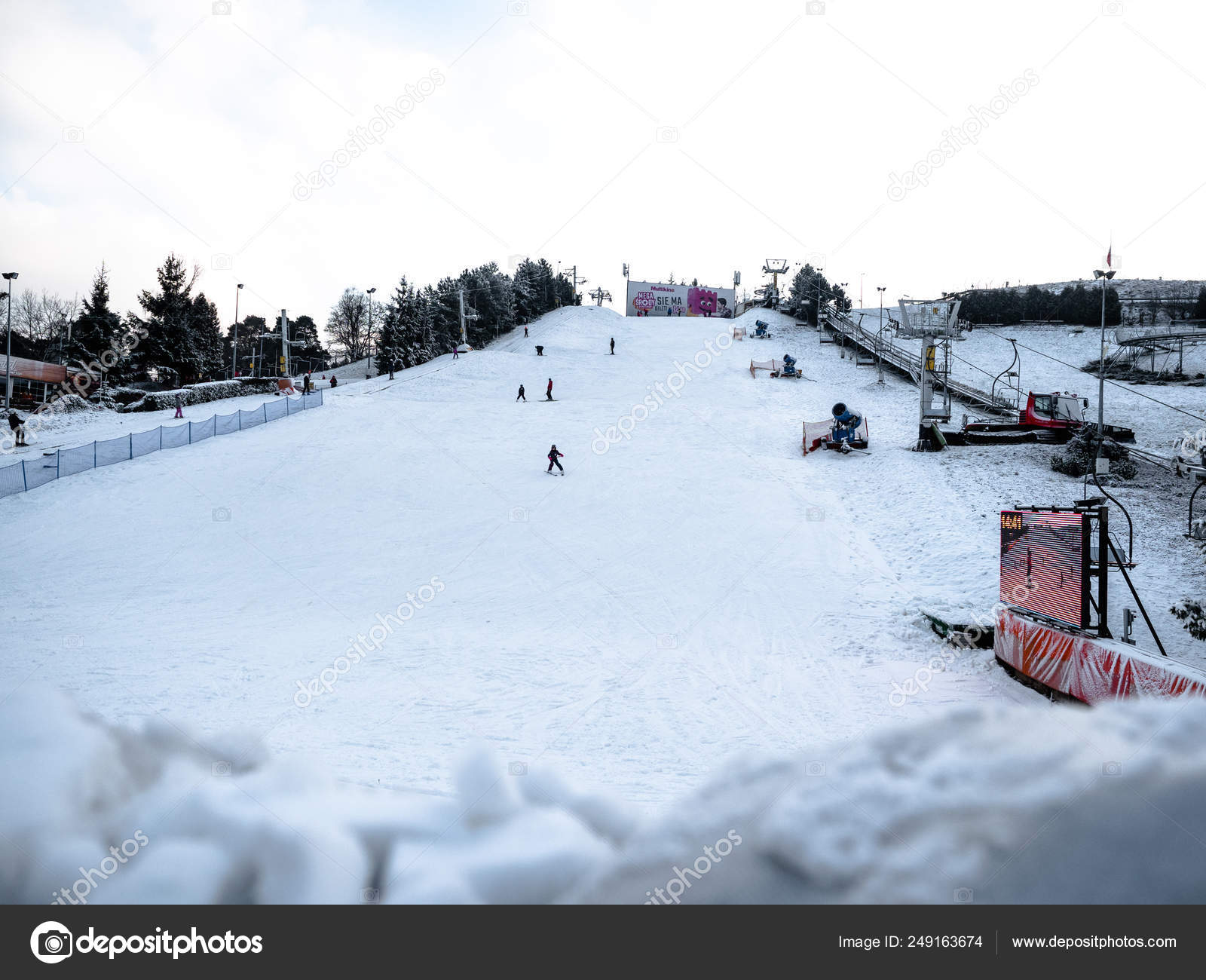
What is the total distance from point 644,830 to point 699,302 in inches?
3098

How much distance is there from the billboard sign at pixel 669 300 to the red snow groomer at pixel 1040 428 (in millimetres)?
55265

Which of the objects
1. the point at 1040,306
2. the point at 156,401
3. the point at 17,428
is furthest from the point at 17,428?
the point at 1040,306

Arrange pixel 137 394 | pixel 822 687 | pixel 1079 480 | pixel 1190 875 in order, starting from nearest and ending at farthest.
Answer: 1. pixel 1190 875
2. pixel 822 687
3. pixel 1079 480
4. pixel 137 394

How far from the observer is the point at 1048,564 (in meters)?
10.3

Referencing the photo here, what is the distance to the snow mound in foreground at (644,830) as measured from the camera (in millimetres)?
5523

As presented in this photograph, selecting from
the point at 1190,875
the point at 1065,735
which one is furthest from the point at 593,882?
the point at 1065,735

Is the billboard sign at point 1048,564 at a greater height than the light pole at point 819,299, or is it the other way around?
the light pole at point 819,299

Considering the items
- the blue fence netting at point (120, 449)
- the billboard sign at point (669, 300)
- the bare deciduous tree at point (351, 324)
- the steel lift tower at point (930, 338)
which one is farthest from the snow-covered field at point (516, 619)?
the bare deciduous tree at point (351, 324)

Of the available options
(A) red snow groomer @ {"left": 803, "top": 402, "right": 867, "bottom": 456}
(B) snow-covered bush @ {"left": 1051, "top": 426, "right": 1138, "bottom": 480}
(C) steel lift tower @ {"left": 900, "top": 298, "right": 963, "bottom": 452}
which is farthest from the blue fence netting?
(B) snow-covered bush @ {"left": 1051, "top": 426, "right": 1138, "bottom": 480}

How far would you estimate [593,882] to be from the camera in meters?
5.76

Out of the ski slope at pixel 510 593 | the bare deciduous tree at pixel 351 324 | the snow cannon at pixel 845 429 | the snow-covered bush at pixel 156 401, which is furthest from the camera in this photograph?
the bare deciduous tree at pixel 351 324

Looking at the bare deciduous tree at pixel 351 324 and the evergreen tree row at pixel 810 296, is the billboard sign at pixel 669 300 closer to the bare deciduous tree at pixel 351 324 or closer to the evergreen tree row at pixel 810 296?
the evergreen tree row at pixel 810 296
